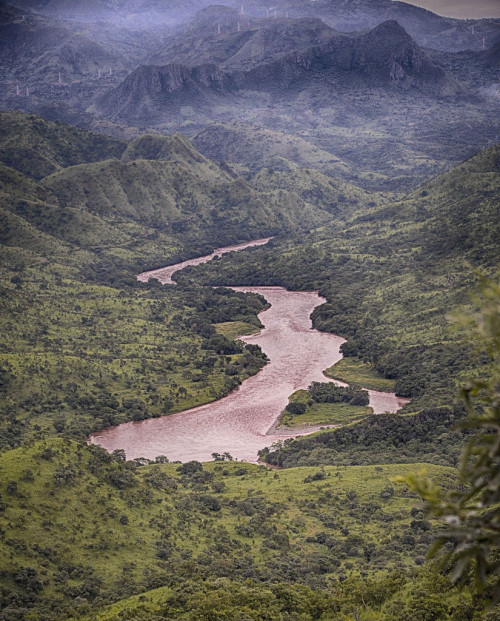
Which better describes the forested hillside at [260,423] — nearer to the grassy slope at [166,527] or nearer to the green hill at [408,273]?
the grassy slope at [166,527]

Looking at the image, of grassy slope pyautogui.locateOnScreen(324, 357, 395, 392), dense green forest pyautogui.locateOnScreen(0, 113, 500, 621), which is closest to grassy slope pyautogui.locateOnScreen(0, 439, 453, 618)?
dense green forest pyautogui.locateOnScreen(0, 113, 500, 621)

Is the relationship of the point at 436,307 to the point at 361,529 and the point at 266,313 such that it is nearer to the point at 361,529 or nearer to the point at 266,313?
the point at 266,313

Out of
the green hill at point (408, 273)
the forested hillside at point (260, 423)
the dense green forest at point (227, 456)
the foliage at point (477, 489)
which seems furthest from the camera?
A: the green hill at point (408, 273)

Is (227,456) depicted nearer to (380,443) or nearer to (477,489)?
(380,443)

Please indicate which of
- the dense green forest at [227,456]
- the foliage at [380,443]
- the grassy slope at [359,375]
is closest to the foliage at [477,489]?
the dense green forest at [227,456]

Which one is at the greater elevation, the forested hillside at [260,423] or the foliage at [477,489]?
the foliage at [477,489]

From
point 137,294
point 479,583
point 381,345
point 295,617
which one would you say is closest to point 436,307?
Answer: point 381,345

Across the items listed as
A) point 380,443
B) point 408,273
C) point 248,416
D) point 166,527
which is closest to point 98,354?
point 248,416
